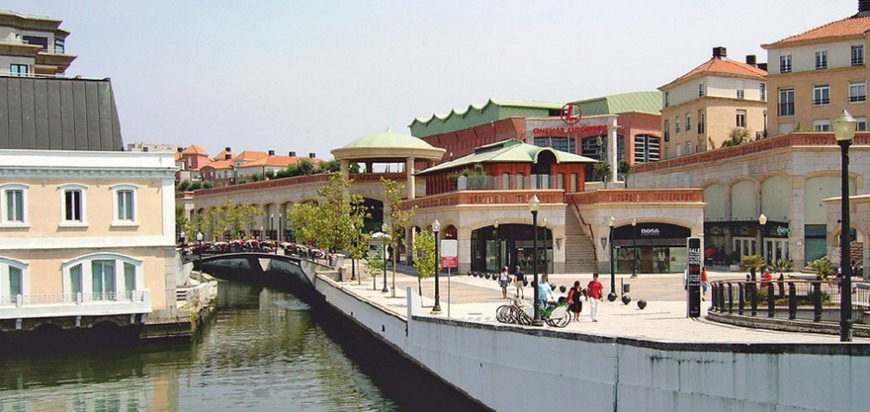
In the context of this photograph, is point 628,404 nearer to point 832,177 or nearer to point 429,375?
point 429,375

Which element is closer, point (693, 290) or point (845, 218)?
point (845, 218)

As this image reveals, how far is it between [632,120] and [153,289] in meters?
62.6

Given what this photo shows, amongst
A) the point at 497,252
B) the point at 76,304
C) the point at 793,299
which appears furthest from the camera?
the point at 497,252

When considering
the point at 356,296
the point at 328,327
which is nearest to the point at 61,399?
the point at 356,296

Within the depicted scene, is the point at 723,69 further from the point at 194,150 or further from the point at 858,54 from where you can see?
the point at 194,150

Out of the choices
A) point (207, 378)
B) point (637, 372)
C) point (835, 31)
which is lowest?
point (207, 378)

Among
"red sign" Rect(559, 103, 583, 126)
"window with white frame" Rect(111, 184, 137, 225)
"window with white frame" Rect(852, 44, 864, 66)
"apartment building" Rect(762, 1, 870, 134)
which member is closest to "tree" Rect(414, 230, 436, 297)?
"window with white frame" Rect(111, 184, 137, 225)

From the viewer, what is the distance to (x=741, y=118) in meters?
80.3

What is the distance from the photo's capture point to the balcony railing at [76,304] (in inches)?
1604

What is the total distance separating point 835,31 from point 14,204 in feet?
185

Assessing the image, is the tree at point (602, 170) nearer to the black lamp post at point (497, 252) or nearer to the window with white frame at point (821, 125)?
the window with white frame at point (821, 125)

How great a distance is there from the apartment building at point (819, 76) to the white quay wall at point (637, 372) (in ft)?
147

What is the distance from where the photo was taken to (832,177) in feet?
182

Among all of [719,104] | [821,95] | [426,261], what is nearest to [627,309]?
[426,261]
